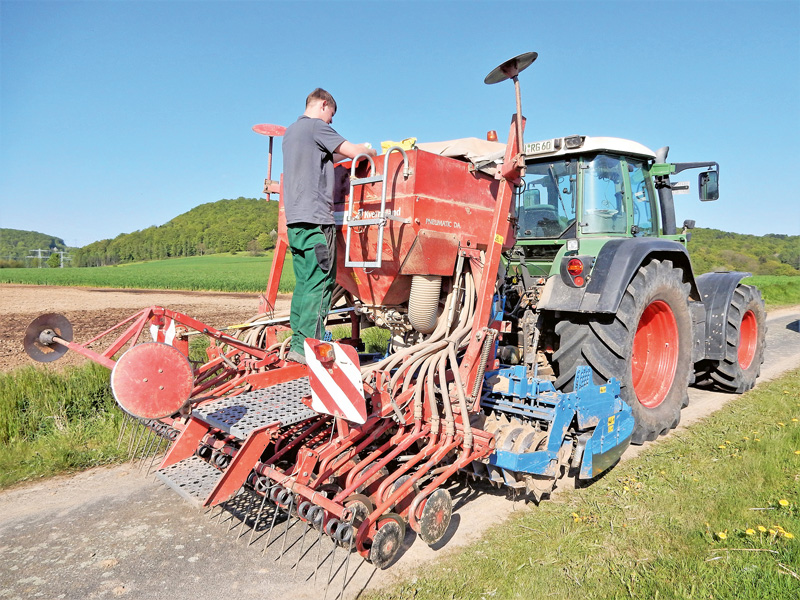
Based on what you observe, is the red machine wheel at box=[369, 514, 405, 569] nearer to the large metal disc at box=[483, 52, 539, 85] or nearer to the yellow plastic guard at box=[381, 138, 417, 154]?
the yellow plastic guard at box=[381, 138, 417, 154]

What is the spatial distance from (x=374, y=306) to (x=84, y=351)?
1827 mm

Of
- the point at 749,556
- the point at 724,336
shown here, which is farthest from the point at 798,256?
the point at 749,556

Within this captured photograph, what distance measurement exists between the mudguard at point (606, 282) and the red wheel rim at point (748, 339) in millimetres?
3373

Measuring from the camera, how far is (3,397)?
4.59 metres

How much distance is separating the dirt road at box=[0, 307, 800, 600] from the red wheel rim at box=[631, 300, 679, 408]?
193cm

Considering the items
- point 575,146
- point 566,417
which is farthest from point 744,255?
point 566,417

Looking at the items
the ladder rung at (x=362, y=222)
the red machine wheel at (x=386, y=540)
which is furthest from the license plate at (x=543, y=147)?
the red machine wheel at (x=386, y=540)

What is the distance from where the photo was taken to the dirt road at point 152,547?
2555 mm

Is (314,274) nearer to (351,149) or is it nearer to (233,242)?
(351,149)

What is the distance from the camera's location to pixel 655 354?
4746 mm

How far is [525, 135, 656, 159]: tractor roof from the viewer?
4.60 meters

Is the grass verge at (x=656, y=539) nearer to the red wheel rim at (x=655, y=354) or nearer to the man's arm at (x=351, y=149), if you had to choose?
the red wheel rim at (x=655, y=354)

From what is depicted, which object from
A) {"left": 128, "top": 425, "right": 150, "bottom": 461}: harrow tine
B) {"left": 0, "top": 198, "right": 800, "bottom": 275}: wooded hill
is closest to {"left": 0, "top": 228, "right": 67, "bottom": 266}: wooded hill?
{"left": 0, "top": 198, "right": 800, "bottom": 275}: wooded hill

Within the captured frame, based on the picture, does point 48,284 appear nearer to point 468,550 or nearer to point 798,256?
point 468,550
